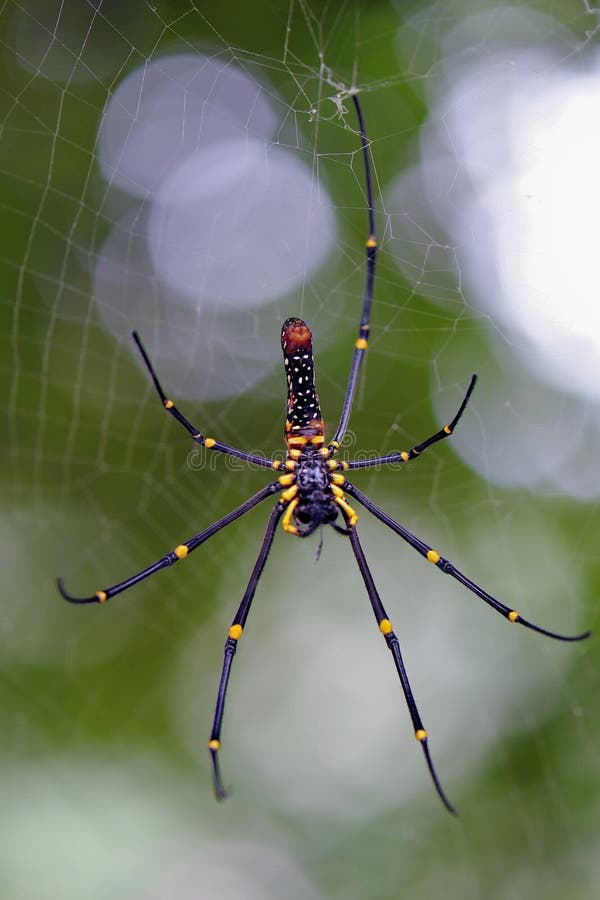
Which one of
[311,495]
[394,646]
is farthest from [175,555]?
[394,646]

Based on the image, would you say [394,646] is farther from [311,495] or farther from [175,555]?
[175,555]

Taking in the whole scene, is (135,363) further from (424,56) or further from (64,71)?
(424,56)

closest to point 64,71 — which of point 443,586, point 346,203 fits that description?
point 346,203

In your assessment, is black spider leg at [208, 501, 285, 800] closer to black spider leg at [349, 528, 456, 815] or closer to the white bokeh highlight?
black spider leg at [349, 528, 456, 815]

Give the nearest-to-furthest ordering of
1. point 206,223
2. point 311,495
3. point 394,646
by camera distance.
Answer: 1. point 394,646
2. point 311,495
3. point 206,223

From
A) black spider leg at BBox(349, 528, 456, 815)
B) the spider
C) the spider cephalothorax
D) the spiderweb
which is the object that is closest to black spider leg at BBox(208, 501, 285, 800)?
the spider

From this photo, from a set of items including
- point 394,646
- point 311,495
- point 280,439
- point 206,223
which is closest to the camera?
point 394,646
